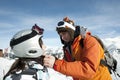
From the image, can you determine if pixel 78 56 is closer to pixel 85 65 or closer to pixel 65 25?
pixel 65 25

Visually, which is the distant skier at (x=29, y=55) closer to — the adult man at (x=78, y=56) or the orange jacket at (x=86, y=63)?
the adult man at (x=78, y=56)

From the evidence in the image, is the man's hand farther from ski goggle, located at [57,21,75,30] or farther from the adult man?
ski goggle, located at [57,21,75,30]

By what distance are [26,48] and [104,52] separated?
173 cm

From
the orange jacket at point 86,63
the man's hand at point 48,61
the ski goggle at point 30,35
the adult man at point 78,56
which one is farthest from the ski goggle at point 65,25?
the man's hand at point 48,61

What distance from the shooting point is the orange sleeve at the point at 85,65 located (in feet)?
16.3

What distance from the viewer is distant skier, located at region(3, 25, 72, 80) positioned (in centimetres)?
472

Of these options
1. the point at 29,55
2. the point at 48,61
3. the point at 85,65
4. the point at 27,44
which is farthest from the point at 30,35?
the point at 85,65

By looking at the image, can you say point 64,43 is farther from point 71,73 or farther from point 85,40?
point 71,73

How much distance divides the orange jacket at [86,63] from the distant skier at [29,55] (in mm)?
280

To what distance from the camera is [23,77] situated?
4672mm

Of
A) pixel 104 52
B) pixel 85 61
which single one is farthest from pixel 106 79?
pixel 85 61

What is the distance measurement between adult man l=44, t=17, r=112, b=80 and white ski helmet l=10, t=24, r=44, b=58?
0.19 meters

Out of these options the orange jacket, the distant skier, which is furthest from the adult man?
the distant skier

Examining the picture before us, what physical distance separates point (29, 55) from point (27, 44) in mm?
159
